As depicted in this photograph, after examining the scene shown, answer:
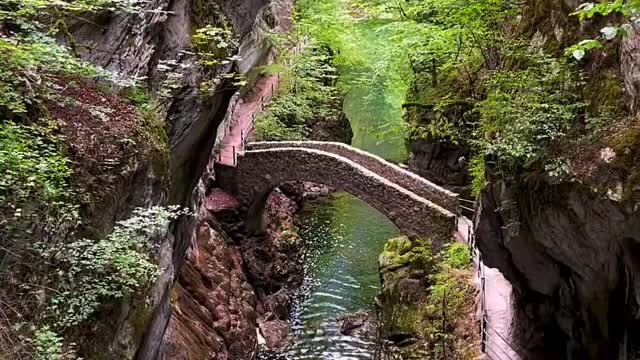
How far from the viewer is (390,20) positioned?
21.7 meters

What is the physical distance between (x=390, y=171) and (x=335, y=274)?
4.89 m

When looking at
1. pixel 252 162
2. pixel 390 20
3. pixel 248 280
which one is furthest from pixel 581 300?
pixel 390 20

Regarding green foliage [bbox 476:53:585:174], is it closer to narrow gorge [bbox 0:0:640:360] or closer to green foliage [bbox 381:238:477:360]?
narrow gorge [bbox 0:0:640:360]

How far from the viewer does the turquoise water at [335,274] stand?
16.0 m

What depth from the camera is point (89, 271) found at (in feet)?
18.8

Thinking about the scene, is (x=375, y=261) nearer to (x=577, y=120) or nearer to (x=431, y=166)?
(x=431, y=166)

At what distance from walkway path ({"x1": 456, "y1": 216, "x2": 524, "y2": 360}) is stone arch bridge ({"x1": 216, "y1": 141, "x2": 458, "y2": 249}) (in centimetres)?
113

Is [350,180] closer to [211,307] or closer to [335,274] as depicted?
[335,274]

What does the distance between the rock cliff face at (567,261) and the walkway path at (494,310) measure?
0.35 metres

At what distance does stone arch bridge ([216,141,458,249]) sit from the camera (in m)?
15.1

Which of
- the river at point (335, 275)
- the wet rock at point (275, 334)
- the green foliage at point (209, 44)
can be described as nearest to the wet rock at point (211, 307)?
the wet rock at point (275, 334)

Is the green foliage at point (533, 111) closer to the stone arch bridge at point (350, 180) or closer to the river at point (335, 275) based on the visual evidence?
the stone arch bridge at point (350, 180)

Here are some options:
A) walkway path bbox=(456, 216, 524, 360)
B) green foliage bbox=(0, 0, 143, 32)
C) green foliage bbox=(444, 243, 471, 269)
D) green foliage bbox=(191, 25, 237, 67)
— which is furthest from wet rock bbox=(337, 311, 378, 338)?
green foliage bbox=(0, 0, 143, 32)

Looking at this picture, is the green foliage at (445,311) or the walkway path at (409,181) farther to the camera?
the green foliage at (445,311)
